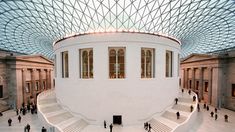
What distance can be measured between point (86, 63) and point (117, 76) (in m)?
4.84

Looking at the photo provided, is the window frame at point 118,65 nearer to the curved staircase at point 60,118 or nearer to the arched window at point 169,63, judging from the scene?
the curved staircase at point 60,118

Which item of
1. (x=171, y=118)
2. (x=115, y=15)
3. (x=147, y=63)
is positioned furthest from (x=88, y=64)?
(x=171, y=118)

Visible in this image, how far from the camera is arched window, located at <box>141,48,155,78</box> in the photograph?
78.1 ft

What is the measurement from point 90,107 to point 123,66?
7.26 meters

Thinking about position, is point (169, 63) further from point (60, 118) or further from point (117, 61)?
point (60, 118)

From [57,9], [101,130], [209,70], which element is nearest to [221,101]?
[209,70]

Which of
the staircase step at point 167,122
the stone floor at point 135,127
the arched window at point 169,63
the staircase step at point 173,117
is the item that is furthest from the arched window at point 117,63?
the staircase step at point 173,117

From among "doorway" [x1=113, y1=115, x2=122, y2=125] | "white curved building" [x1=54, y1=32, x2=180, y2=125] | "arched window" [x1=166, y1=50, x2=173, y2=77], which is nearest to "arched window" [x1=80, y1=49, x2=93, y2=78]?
"white curved building" [x1=54, y1=32, x2=180, y2=125]

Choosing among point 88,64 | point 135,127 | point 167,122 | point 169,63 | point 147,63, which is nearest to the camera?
point 167,122

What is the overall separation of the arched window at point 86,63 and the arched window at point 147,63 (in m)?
7.28

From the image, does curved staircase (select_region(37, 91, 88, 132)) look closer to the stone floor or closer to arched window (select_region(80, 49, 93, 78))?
the stone floor

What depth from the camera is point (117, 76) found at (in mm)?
23062

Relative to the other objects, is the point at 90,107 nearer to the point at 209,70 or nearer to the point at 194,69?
the point at 209,70

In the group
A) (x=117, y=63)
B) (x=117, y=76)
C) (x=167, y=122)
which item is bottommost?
(x=167, y=122)
